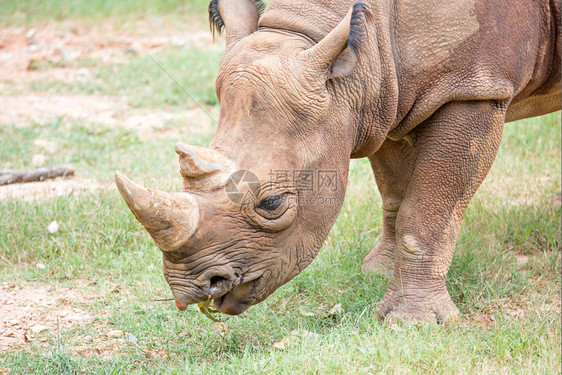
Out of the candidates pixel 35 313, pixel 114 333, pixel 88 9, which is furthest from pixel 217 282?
pixel 88 9

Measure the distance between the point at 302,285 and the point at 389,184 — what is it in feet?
3.14

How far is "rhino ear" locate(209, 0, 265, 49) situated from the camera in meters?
4.32

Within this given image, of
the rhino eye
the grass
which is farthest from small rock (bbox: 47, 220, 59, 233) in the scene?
the rhino eye

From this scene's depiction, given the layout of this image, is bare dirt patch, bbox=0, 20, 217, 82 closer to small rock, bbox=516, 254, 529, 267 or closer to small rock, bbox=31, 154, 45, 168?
small rock, bbox=31, 154, 45, 168

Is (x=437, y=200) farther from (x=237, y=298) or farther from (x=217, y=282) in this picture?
(x=217, y=282)

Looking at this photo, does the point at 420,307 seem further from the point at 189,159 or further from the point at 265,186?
the point at 189,159

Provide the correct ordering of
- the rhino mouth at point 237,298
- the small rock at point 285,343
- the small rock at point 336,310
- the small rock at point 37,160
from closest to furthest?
the rhino mouth at point 237,298
the small rock at point 285,343
the small rock at point 336,310
the small rock at point 37,160

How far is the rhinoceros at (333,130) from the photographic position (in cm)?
372

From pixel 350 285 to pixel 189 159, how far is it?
1944mm

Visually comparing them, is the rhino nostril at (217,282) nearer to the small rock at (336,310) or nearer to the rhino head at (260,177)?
the rhino head at (260,177)

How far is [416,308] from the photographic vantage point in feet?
15.2

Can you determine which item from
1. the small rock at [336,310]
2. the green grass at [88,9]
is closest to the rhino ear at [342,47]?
the small rock at [336,310]

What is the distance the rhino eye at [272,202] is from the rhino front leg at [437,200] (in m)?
1.06

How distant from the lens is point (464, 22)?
423 cm
